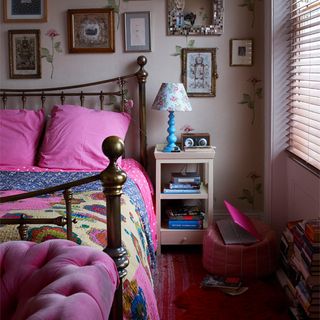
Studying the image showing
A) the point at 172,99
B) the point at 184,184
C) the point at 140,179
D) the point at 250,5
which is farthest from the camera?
the point at 250,5

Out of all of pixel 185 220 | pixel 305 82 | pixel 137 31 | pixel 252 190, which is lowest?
pixel 185 220

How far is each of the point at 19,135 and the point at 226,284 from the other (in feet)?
5.10

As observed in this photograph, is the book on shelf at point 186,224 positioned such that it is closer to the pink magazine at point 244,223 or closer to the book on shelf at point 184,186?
the book on shelf at point 184,186

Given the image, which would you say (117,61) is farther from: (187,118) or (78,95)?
(187,118)

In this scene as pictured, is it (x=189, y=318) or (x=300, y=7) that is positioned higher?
(x=300, y=7)

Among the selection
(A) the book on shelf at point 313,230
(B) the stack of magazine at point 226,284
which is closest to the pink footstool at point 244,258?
(B) the stack of magazine at point 226,284

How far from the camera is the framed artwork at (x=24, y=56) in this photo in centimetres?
346

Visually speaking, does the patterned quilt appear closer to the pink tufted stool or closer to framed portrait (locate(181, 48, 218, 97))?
the pink tufted stool

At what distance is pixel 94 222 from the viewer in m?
1.84

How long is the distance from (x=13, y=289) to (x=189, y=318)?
1.38m

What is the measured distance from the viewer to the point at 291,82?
2977 mm

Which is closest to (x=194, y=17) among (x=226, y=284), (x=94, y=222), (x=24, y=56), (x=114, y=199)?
(x=24, y=56)

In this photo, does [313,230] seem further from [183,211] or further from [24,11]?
[24,11]

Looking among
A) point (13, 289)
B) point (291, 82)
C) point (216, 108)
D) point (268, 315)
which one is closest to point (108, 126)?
point (216, 108)
